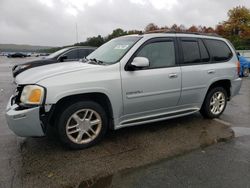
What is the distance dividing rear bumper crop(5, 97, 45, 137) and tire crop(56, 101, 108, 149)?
0.29m

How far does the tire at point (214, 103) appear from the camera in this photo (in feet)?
15.8

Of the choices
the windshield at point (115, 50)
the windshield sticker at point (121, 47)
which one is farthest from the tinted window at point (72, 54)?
the windshield sticker at point (121, 47)

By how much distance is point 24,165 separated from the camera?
3.01 m

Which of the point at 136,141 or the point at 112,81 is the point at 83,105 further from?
the point at 136,141

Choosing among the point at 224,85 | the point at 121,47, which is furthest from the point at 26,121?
the point at 224,85

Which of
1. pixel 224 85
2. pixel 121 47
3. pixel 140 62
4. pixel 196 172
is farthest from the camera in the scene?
→ pixel 224 85

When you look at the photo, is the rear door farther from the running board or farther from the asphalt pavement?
the asphalt pavement

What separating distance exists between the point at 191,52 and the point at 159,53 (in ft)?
2.57

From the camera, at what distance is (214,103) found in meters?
4.96

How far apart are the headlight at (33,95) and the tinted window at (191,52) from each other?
263cm

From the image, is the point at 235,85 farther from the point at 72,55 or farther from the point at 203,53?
the point at 72,55

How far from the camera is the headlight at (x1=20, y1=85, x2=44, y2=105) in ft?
9.92

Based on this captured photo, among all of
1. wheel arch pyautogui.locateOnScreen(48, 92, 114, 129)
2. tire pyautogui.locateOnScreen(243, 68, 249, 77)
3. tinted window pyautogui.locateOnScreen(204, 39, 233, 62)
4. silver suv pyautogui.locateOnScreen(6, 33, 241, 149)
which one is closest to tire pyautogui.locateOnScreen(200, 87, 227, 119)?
silver suv pyautogui.locateOnScreen(6, 33, 241, 149)

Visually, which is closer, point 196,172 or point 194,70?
point 196,172
